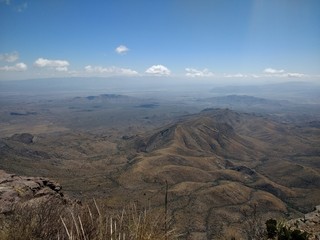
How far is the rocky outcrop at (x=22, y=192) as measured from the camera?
1087cm

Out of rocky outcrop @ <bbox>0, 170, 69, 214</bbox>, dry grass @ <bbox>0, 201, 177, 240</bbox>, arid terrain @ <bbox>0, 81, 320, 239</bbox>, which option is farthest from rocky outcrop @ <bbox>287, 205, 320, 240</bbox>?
arid terrain @ <bbox>0, 81, 320, 239</bbox>

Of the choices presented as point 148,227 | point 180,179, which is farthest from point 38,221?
point 180,179

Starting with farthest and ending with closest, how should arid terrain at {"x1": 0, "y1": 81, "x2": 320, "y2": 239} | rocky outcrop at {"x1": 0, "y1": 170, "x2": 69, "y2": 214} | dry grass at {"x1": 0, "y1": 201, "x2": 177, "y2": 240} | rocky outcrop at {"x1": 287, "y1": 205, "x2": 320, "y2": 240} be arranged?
arid terrain at {"x1": 0, "y1": 81, "x2": 320, "y2": 239}, rocky outcrop at {"x1": 287, "y1": 205, "x2": 320, "y2": 240}, rocky outcrop at {"x1": 0, "y1": 170, "x2": 69, "y2": 214}, dry grass at {"x1": 0, "y1": 201, "x2": 177, "y2": 240}

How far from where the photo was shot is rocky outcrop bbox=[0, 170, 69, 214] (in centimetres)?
1087

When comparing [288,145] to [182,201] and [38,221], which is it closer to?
[182,201]

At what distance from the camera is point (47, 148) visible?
149000 mm

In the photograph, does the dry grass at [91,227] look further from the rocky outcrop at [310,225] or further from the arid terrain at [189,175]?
the arid terrain at [189,175]

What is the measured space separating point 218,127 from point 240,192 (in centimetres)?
10555

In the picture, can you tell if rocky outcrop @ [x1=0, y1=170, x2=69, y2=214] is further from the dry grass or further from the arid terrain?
the arid terrain

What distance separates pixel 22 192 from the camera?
14523 mm

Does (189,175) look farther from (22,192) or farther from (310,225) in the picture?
(22,192)

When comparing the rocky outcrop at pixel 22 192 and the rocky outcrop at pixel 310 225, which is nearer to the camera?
the rocky outcrop at pixel 22 192

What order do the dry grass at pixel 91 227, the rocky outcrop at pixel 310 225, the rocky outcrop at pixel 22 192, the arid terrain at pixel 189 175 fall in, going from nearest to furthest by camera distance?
the dry grass at pixel 91 227, the rocky outcrop at pixel 22 192, the rocky outcrop at pixel 310 225, the arid terrain at pixel 189 175

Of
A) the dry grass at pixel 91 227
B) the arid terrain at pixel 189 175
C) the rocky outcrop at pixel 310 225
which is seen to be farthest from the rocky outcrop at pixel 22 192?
the arid terrain at pixel 189 175
